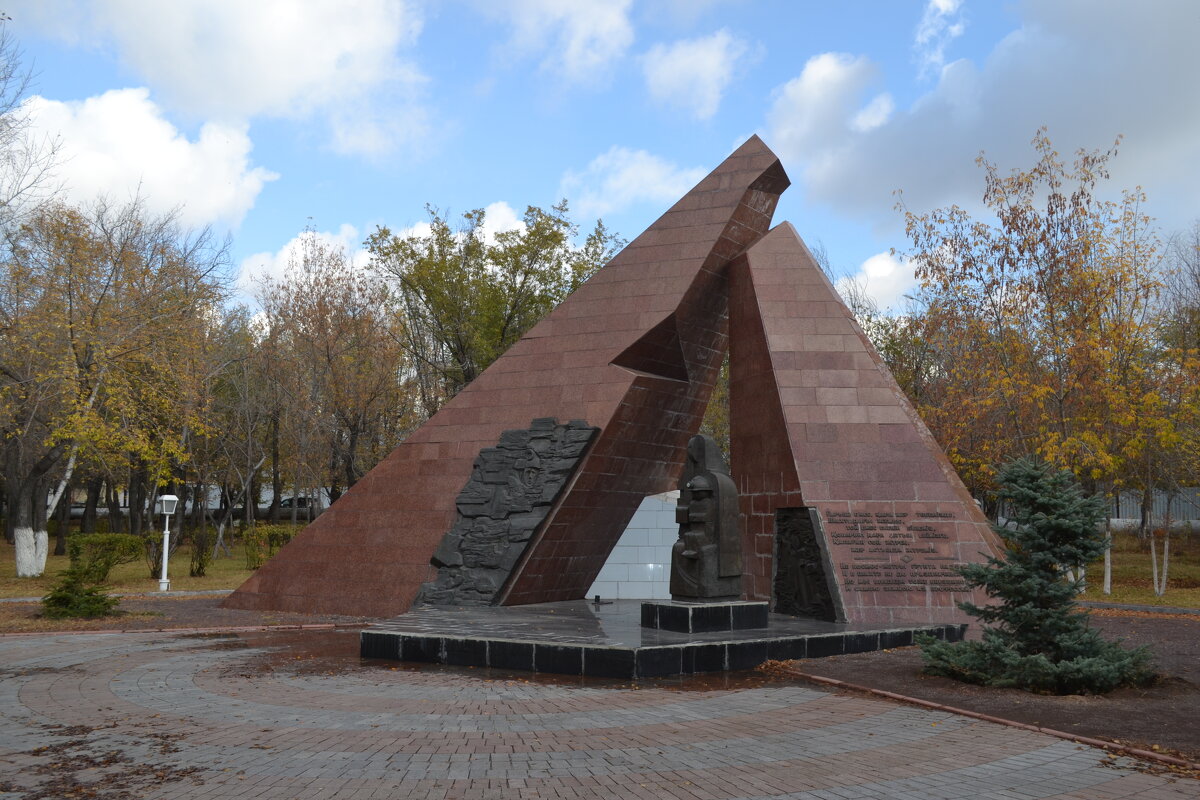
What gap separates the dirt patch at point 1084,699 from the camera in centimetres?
669

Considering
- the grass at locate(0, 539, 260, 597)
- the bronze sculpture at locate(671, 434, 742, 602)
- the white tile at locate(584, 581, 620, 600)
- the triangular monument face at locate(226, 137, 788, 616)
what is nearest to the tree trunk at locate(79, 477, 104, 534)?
the grass at locate(0, 539, 260, 597)

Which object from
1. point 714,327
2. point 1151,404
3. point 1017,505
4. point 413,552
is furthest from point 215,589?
point 1151,404

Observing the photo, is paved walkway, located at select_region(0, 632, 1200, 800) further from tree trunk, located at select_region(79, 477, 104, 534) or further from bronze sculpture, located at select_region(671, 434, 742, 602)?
tree trunk, located at select_region(79, 477, 104, 534)

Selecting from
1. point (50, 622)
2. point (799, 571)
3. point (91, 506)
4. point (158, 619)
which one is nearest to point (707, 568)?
point (799, 571)

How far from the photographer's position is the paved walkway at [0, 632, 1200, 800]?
544cm

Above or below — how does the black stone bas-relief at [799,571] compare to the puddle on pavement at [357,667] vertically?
above

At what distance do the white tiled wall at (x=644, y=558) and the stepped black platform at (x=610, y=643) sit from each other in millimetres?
4778

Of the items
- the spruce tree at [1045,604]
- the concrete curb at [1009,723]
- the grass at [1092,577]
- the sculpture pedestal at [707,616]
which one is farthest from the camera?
the grass at [1092,577]

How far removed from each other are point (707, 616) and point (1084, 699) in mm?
4172

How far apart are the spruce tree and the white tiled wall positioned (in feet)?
29.3

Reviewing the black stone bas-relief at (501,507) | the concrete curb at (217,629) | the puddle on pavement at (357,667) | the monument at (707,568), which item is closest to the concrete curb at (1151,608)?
the monument at (707,568)

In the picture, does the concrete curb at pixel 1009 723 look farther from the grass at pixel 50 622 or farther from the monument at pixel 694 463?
the grass at pixel 50 622

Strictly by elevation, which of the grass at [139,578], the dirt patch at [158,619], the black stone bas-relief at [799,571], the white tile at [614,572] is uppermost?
the black stone bas-relief at [799,571]

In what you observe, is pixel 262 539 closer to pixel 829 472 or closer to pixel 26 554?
pixel 26 554
